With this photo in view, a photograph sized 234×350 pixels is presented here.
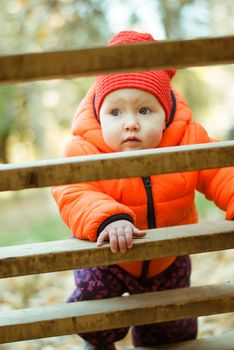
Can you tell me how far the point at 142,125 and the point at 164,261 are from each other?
53cm

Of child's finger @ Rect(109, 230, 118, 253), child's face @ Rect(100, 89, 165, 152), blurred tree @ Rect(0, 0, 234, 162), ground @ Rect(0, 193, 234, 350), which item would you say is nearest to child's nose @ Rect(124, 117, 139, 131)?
child's face @ Rect(100, 89, 165, 152)

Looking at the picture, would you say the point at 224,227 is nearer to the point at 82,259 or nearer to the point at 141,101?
the point at 82,259

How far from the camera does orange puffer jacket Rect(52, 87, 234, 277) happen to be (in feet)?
6.12

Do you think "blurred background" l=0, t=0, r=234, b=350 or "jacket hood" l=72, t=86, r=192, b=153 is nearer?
"jacket hood" l=72, t=86, r=192, b=153

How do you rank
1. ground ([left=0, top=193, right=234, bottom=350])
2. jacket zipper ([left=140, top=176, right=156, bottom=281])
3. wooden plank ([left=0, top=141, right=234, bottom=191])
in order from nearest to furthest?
wooden plank ([left=0, top=141, right=234, bottom=191]) → jacket zipper ([left=140, top=176, right=156, bottom=281]) → ground ([left=0, top=193, right=234, bottom=350])

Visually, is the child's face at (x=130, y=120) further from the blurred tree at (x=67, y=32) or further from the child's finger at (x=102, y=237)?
the blurred tree at (x=67, y=32)

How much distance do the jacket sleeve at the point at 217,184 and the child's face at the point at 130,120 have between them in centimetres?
20

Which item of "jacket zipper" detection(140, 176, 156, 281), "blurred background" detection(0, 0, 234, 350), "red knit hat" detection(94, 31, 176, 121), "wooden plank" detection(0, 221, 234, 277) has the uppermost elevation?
"blurred background" detection(0, 0, 234, 350)

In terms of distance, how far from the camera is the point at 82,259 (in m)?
1.58

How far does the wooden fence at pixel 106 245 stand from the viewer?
1.27 m

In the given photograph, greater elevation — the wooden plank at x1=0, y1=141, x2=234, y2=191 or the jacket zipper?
the jacket zipper

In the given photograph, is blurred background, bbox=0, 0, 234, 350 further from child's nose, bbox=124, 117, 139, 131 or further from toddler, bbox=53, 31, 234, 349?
child's nose, bbox=124, 117, 139, 131

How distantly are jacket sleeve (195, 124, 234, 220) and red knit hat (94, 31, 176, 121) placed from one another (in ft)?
0.59

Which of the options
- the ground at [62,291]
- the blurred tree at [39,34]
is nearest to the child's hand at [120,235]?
the ground at [62,291]
